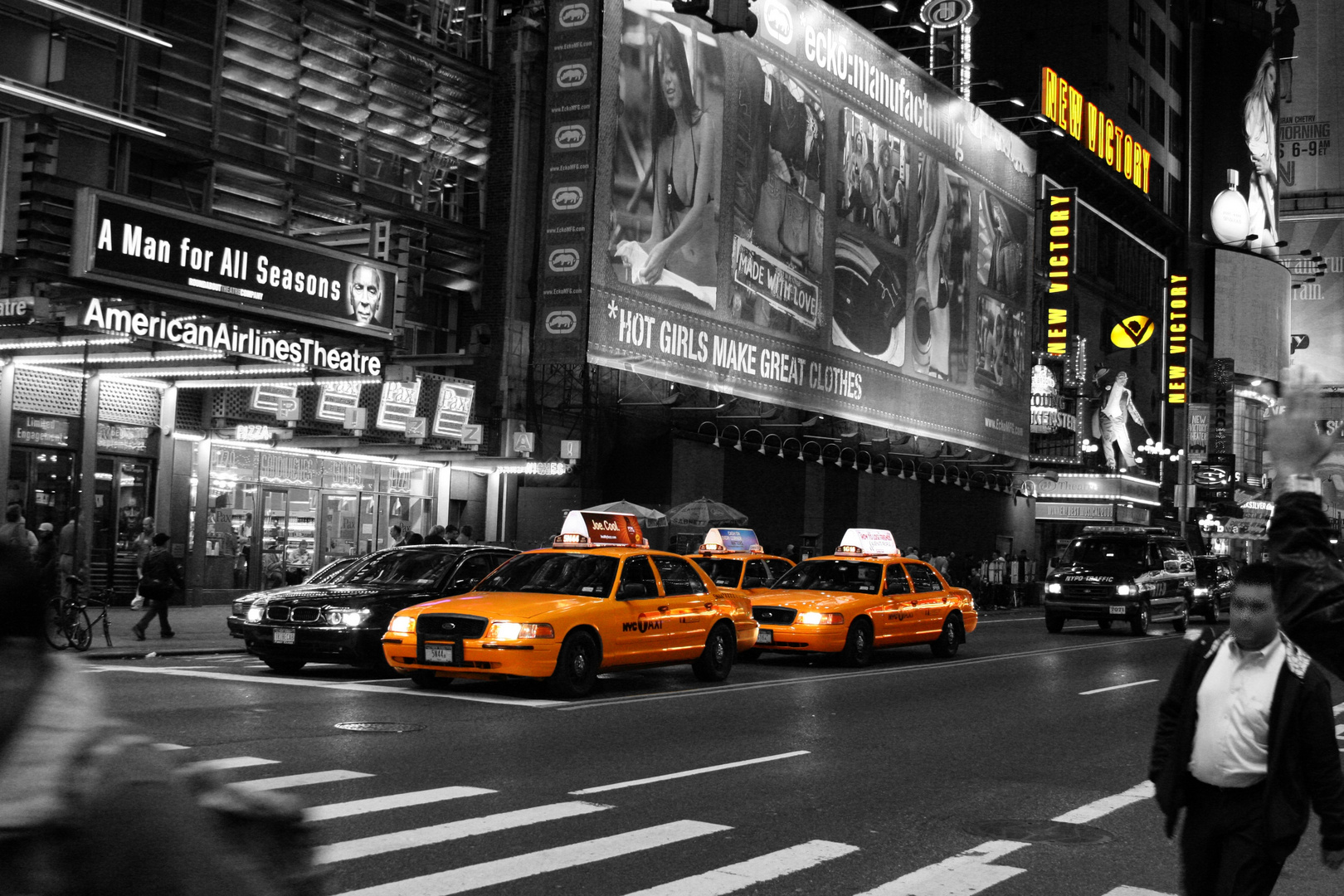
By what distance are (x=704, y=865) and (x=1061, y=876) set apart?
1949 mm

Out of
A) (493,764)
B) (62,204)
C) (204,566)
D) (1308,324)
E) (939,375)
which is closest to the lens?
(493,764)

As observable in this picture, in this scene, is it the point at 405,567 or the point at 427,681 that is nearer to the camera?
the point at 427,681

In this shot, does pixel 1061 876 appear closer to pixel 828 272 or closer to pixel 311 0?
pixel 311 0

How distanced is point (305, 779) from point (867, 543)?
17.2 metres

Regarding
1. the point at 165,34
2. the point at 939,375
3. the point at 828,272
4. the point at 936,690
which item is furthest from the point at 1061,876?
the point at 939,375

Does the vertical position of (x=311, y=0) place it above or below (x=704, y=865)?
above

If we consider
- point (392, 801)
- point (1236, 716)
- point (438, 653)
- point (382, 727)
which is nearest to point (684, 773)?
point (392, 801)

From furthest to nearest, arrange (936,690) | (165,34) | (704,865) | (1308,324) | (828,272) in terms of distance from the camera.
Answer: (1308,324) → (828,272) → (165,34) → (936,690) → (704,865)

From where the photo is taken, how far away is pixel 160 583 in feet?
66.0

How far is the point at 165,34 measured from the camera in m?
24.2

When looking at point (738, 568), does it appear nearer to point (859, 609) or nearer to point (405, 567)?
point (859, 609)

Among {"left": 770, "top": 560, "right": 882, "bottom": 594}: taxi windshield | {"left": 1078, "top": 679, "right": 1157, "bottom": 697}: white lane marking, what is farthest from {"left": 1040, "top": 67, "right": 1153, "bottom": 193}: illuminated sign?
{"left": 1078, "top": 679, "right": 1157, "bottom": 697}: white lane marking

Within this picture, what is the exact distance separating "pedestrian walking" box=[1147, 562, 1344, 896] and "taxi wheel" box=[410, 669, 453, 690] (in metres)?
11.2

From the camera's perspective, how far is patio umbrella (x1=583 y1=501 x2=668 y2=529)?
30.3 m
